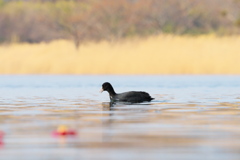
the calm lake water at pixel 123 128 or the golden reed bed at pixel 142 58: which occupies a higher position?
the golden reed bed at pixel 142 58

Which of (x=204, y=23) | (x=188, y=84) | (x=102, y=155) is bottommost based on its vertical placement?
(x=102, y=155)

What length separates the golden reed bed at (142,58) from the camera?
127 feet

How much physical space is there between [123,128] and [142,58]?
88.1ft

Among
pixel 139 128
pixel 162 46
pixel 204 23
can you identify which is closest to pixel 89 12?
pixel 204 23

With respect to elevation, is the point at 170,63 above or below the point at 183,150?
above

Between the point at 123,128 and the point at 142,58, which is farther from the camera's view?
the point at 142,58

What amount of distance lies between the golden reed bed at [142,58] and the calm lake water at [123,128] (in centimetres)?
1549

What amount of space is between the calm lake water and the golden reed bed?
15487 mm

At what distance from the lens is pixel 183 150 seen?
10.1 metres

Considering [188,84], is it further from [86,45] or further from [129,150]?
[129,150]

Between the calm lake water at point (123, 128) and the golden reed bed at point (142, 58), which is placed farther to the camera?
the golden reed bed at point (142, 58)

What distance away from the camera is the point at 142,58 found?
131 feet

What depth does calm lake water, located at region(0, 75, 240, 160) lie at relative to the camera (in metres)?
9.88

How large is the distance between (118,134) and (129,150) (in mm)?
2037
